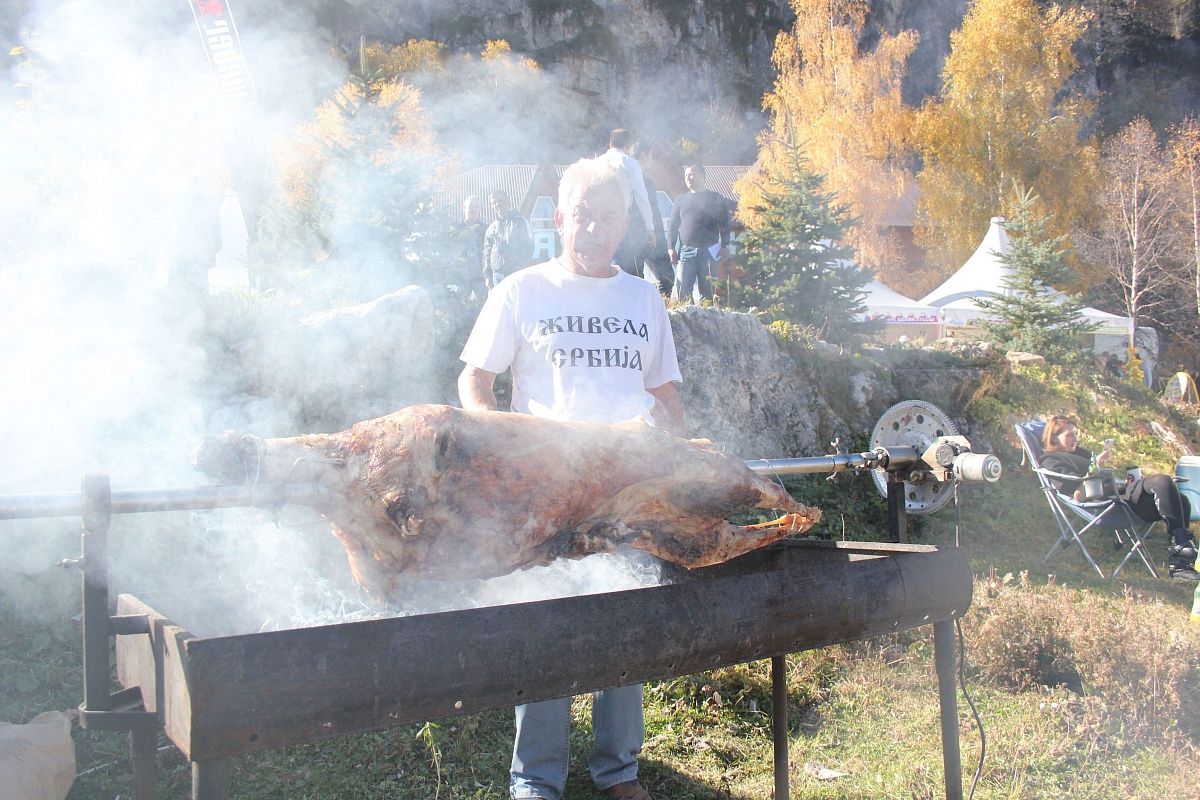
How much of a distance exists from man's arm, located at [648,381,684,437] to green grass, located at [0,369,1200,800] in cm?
94

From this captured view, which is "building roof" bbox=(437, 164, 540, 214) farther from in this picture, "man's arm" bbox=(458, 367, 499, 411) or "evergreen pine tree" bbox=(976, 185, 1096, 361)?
"man's arm" bbox=(458, 367, 499, 411)

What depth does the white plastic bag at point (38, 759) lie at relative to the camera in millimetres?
2529

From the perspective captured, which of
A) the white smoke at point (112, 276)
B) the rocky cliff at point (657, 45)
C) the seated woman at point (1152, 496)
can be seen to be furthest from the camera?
the rocky cliff at point (657, 45)

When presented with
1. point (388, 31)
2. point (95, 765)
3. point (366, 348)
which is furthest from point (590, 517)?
point (388, 31)

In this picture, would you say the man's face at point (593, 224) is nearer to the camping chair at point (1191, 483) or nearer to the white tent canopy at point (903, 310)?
the camping chair at point (1191, 483)

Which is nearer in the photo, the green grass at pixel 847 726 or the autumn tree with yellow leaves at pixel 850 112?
the green grass at pixel 847 726

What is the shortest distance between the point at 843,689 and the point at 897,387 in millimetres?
4712

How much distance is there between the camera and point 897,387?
26.6ft

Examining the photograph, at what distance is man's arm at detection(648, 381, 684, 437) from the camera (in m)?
2.72

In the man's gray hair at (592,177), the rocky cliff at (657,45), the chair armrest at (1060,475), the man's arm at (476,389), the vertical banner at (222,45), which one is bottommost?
the chair armrest at (1060,475)

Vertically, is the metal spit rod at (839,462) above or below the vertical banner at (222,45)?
below

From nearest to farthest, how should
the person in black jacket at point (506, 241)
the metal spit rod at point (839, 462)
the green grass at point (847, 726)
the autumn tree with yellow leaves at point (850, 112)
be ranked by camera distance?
the metal spit rod at point (839, 462) → the green grass at point (847, 726) → the person in black jacket at point (506, 241) → the autumn tree with yellow leaves at point (850, 112)

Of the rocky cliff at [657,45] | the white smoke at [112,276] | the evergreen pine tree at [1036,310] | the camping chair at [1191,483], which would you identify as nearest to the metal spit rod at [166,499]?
the white smoke at [112,276]

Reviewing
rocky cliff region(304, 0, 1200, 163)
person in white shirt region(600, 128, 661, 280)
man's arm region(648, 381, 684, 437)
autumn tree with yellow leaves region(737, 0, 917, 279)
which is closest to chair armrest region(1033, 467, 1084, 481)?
person in white shirt region(600, 128, 661, 280)
